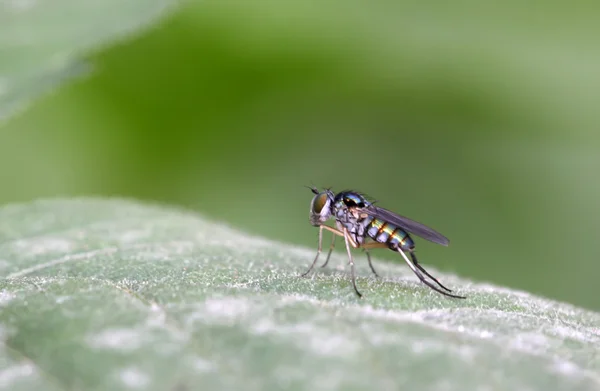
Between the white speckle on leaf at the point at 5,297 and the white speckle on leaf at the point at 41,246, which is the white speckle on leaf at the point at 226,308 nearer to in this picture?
the white speckle on leaf at the point at 5,297

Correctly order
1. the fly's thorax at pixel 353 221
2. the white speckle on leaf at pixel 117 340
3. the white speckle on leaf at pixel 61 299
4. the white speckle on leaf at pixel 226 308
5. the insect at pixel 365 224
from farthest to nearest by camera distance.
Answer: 1. the fly's thorax at pixel 353 221
2. the insect at pixel 365 224
3. the white speckle on leaf at pixel 61 299
4. the white speckle on leaf at pixel 226 308
5. the white speckle on leaf at pixel 117 340

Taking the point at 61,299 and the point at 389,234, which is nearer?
the point at 61,299

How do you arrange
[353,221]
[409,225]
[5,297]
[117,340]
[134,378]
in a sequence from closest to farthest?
[134,378], [117,340], [5,297], [409,225], [353,221]

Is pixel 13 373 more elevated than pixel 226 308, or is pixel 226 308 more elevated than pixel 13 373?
pixel 226 308

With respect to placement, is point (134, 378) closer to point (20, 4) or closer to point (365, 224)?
point (365, 224)

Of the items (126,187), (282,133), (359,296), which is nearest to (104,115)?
(126,187)

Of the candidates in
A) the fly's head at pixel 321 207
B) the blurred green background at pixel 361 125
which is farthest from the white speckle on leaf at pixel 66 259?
the blurred green background at pixel 361 125

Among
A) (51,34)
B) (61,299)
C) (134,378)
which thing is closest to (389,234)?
(61,299)
